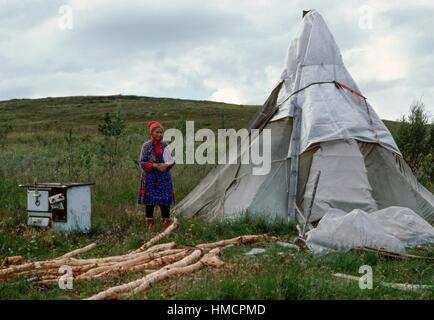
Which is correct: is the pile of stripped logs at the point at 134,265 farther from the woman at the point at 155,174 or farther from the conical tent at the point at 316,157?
the conical tent at the point at 316,157

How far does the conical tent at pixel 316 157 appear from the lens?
843 centimetres

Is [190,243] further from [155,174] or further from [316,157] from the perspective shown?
[316,157]

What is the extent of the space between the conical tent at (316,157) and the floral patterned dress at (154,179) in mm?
942

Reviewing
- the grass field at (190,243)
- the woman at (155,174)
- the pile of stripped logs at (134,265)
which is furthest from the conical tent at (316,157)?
the pile of stripped logs at (134,265)

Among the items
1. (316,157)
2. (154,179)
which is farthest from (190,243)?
(316,157)

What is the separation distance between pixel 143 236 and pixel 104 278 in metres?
1.94

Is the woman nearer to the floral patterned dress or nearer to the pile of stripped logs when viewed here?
the floral patterned dress

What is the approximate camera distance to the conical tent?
8.43 metres

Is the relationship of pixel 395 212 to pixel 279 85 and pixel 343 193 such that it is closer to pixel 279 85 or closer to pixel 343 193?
pixel 343 193

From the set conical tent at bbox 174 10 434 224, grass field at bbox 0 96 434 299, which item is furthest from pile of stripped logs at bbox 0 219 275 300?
conical tent at bbox 174 10 434 224

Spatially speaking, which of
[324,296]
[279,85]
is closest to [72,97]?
[279,85]

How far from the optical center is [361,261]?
19.2ft

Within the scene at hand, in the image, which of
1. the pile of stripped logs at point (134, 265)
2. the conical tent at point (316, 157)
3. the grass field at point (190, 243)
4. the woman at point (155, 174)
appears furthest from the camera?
the conical tent at point (316, 157)

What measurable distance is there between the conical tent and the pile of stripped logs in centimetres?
206
